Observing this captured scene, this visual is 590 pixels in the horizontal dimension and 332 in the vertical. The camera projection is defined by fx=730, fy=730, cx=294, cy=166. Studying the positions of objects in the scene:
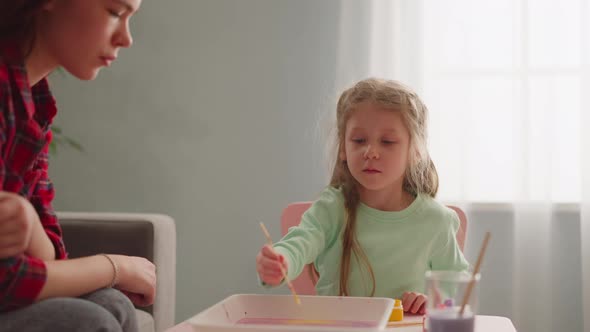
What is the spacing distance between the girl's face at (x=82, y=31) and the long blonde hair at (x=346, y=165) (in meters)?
0.77

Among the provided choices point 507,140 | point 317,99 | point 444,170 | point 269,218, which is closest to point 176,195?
point 269,218

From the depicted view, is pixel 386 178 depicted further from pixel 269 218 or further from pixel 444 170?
pixel 269 218

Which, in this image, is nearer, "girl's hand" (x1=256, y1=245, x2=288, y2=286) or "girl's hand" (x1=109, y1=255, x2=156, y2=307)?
"girl's hand" (x1=109, y1=255, x2=156, y2=307)

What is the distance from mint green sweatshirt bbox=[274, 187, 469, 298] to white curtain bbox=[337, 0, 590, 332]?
1.41m

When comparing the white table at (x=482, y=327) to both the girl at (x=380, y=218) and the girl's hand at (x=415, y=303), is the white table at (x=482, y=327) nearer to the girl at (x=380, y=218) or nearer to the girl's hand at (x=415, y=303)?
the girl's hand at (x=415, y=303)

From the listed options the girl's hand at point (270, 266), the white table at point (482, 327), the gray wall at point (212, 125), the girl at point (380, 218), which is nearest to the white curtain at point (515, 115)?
the gray wall at point (212, 125)

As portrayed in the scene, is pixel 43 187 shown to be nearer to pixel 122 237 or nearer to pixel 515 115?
pixel 122 237

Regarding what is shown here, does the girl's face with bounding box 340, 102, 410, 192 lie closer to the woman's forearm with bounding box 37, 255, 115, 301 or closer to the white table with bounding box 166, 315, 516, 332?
the white table with bounding box 166, 315, 516, 332

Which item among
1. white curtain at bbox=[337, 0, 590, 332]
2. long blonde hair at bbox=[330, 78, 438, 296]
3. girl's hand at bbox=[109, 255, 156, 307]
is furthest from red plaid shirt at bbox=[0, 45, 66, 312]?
white curtain at bbox=[337, 0, 590, 332]

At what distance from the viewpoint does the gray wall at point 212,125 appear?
3.32 m

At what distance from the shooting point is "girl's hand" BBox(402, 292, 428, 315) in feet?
4.91

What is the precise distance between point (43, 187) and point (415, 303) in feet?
2.53

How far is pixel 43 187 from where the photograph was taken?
1.18m

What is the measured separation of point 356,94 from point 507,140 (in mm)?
1498
